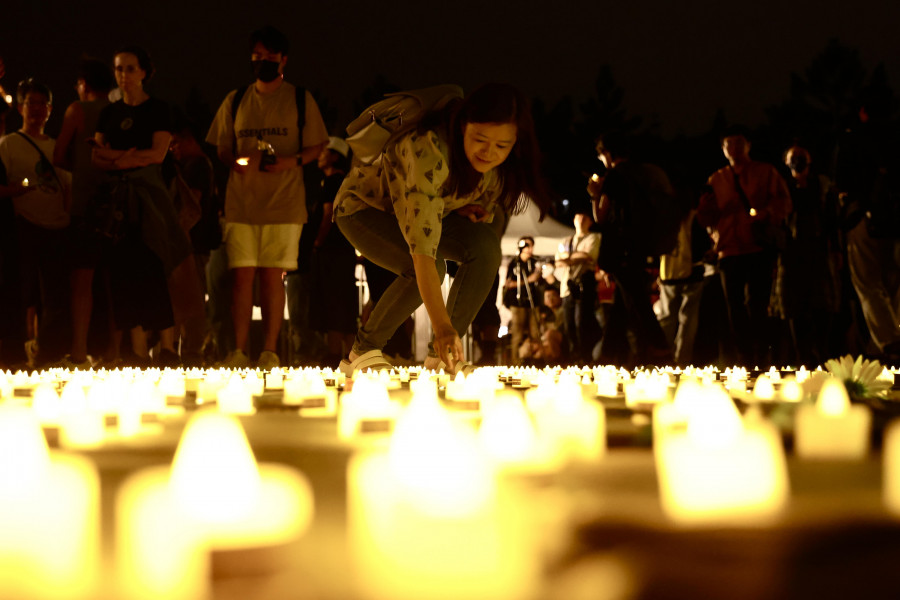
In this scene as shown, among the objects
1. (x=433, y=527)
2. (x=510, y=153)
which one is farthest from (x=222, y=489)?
(x=510, y=153)

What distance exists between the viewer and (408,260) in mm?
5676

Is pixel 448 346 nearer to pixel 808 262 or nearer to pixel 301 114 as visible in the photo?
pixel 301 114

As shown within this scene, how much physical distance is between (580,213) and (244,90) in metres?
4.20

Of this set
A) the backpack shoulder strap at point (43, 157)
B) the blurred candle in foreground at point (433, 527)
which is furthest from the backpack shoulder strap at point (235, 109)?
the blurred candle in foreground at point (433, 527)

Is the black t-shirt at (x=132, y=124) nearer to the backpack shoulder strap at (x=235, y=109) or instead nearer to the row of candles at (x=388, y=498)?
the backpack shoulder strap at (x=235, y=109)

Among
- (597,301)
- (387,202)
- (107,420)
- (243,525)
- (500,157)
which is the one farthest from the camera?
(597,301)

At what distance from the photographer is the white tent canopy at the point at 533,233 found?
48.2 feet

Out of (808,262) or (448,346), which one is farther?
(808,262)

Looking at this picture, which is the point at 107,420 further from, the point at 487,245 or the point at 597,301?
the point at 597,301

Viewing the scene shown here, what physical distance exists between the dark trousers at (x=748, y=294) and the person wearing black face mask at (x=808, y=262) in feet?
0.45

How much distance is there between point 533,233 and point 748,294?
23.4 ft

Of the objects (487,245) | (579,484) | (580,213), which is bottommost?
(579,484)

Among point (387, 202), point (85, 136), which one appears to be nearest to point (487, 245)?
point (387, 202)

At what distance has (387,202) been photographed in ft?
18.6
